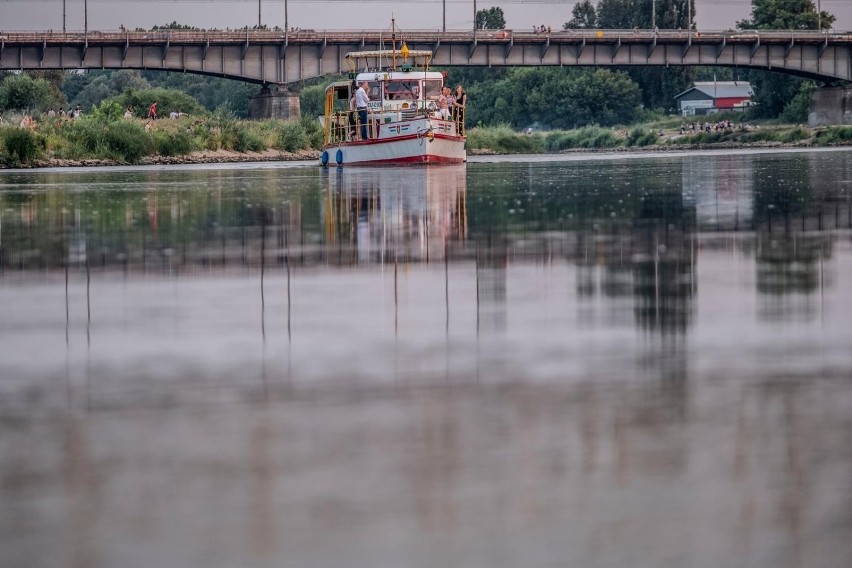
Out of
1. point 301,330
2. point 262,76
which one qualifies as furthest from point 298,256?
point 262,76

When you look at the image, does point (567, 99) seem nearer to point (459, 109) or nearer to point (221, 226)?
point (459, 109)

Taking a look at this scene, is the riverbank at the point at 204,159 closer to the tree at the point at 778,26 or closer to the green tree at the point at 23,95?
the green tree at the point at 23,95

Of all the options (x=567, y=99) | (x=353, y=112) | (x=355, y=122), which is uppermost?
(x=567, y=99)

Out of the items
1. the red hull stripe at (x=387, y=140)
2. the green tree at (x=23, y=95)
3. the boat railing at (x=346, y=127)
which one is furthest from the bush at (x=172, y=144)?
the green tree at (x=23, y=95)

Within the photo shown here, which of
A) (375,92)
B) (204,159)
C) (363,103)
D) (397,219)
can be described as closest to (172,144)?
(204,159)

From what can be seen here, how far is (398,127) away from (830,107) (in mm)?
84544

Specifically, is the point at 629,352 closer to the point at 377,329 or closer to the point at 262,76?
the point at 377,329

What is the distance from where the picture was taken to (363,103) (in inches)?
2298

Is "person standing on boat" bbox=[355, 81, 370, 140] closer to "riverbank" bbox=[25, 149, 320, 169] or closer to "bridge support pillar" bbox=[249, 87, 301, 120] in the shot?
"riverbank" bbox=[25, 149, 320, 169]

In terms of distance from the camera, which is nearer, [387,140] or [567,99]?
[387,140]

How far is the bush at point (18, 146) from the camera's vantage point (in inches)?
2480

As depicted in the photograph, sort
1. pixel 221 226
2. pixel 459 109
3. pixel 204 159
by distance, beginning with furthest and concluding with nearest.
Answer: pixel 204 159
pixel 459 109
pixel 221 226

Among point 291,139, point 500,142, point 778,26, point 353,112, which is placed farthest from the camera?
point 778,26

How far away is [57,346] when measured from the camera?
29.6ft
